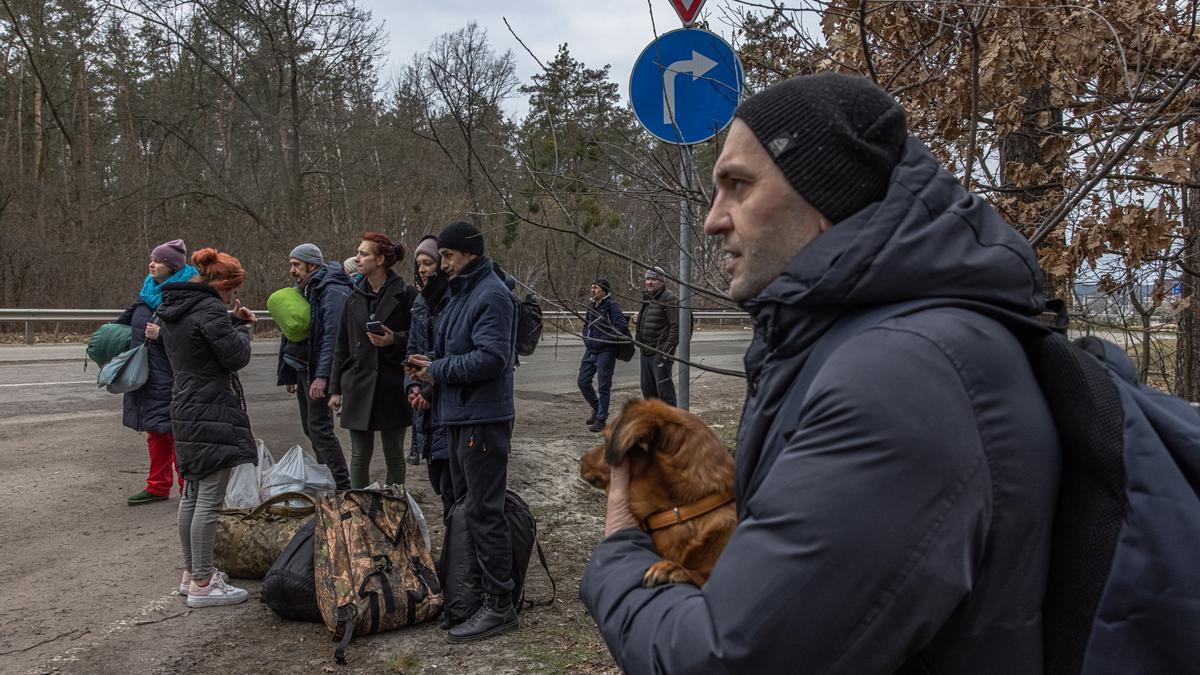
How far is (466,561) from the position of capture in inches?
187

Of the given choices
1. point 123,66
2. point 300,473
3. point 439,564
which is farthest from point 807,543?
point 123,66

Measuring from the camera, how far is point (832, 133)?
1335 millimetres

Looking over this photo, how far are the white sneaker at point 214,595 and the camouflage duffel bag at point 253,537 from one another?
0.30m

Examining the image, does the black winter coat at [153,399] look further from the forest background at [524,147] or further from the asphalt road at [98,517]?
the forest background at [524,147]

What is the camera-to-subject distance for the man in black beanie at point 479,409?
183 inches

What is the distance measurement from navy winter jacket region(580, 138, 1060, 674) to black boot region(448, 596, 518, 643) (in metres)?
3.43

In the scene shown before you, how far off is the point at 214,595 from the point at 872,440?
15.6ft

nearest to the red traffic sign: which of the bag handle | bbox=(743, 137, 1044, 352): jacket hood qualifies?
bbox=(743, 137, 1044, 352): jacket hood

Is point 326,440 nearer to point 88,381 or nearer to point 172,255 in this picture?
point 172,255

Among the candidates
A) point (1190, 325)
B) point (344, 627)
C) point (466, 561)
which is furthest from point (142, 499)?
point (1190, 325)

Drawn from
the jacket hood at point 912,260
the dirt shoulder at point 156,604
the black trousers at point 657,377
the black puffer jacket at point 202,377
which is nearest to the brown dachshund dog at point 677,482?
the jacket hood at point 912,260

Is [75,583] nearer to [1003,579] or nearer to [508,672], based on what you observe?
[508,672]

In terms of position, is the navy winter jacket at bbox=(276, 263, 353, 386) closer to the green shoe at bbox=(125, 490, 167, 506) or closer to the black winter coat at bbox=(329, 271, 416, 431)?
the black winter coat at bbox=(329, 271, 416, 431)

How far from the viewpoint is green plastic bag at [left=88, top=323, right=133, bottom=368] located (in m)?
6.78
